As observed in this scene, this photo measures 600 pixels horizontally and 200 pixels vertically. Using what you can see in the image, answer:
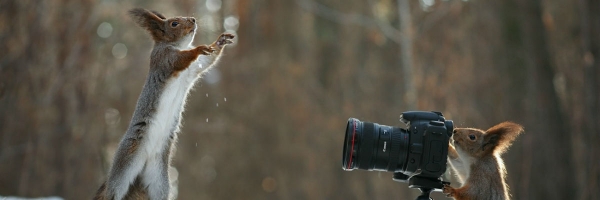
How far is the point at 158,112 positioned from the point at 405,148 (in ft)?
5.10

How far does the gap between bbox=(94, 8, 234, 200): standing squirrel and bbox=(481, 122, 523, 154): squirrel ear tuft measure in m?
1.81

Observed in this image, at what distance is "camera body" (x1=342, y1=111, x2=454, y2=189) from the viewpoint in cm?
427

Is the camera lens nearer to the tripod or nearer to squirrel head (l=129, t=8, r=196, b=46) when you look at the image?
the tripod

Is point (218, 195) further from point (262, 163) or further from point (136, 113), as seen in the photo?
point (136, 113)

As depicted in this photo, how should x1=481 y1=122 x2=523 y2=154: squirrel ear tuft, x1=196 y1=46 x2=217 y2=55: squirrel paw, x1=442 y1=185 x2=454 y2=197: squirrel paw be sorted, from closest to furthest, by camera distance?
1. x1=442 y1=185 x2=454 y2=197: squirrel paw
2. x1=196 y1=46 x2=217 y2=55: squirrel paw
3. x1=481 y1=122 x2=523 y2=154: squirrel ear tuft

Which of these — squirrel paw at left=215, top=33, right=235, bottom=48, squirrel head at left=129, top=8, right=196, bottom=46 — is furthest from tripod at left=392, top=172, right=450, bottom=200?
squirrel head at left=129, top=8, right=196, bottom=46

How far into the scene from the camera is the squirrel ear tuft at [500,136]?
4762mm

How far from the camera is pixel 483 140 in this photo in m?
4.95

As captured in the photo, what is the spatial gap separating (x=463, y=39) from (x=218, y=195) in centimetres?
Answer: 721

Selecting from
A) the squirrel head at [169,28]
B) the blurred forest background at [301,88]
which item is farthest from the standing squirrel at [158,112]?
the blurred forest background at [301,88]

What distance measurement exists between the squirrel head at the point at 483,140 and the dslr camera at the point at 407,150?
596mm

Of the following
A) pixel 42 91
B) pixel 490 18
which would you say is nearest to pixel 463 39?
pixel 490 18

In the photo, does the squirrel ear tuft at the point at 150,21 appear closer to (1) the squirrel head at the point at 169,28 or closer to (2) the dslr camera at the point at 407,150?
(1) the squirrel head at the point at 169,28

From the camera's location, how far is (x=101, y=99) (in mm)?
10805
